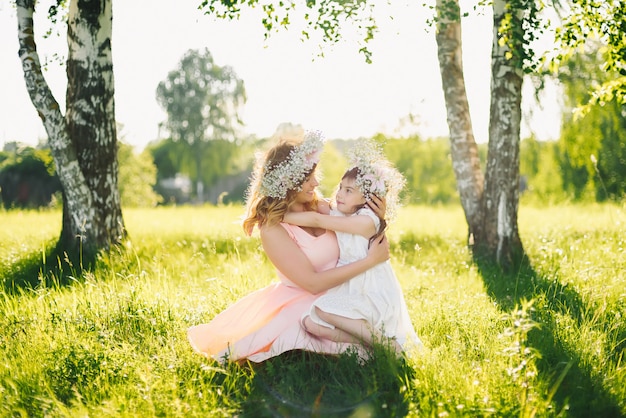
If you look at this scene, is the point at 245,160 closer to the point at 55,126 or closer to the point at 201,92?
the point at 201,92

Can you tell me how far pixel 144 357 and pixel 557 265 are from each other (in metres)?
4.94

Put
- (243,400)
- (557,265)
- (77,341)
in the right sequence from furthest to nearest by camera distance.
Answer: (557,265)
(77,341)
(243,400)

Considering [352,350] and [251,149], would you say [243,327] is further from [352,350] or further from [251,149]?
[251,149]

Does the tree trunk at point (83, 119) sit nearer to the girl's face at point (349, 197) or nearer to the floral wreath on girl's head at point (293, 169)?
the floral wreath on girl's head at point (293, 169)

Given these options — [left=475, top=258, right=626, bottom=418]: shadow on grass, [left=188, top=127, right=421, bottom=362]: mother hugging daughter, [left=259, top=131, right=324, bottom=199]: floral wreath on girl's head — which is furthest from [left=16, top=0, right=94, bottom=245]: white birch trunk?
[left=475, top=258, right=626, bottom=418]: shadow on grass

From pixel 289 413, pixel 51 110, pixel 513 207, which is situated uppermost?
pixel 51 110

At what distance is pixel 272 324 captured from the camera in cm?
405

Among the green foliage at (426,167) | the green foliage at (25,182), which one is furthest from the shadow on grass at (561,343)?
the green foliage at (426,167)

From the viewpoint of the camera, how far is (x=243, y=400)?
3.64 m

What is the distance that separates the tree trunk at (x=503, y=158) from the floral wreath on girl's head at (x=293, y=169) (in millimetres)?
3962

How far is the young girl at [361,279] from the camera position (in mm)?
3900

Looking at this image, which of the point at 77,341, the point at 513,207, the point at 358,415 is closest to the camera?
the point at 358,415

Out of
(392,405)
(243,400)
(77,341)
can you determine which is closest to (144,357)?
(77,341)

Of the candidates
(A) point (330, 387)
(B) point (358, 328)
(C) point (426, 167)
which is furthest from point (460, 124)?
(C) point (426, 167)
